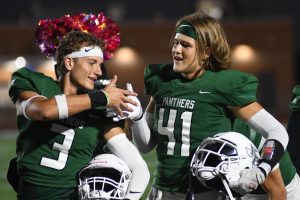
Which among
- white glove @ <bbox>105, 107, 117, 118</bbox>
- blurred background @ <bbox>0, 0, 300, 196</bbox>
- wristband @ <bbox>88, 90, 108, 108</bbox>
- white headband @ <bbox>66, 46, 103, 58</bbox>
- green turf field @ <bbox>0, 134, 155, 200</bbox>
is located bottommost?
blurred background @ <bbox>0, 0, 300, 196</bbox>

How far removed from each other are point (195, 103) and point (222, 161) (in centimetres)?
43

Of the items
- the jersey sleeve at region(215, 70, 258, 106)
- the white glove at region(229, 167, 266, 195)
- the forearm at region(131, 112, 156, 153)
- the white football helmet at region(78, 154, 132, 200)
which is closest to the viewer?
the white glove at region(229, 167, 266, 195)

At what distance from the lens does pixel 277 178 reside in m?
3.71

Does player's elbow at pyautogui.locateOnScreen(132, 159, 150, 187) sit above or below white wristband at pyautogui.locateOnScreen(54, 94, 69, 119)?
below

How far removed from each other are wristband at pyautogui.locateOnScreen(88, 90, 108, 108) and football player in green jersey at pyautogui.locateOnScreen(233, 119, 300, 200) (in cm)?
73

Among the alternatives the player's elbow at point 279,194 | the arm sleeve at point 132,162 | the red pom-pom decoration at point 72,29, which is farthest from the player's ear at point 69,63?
the player's elbow at point 279,194

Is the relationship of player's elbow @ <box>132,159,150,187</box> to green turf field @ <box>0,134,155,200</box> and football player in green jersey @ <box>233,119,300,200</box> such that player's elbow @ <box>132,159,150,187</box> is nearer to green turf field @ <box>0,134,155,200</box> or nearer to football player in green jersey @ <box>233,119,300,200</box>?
football player in green jersey @ <box>233,119,300,200</box>

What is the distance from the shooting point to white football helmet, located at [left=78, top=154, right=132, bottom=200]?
3.41 metres

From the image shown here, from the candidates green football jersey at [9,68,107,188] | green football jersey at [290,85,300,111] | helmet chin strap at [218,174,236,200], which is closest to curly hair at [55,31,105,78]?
green football jersey at [9,68,107,188]

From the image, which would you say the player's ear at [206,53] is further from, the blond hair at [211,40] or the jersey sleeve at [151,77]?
the jersey sleeve at [151,77]

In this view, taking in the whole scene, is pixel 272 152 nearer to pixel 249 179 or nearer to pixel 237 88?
pixel 249 179

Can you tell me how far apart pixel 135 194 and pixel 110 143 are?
0.28 metres

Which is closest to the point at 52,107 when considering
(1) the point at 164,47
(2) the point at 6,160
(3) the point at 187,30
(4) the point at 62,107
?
(4) the point at 62,107

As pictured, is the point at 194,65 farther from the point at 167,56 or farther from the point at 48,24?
the point at 167,56
